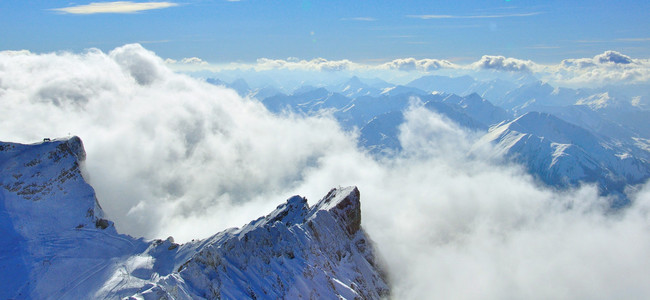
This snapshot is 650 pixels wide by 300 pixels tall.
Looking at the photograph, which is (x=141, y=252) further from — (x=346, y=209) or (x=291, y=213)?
(x=346, y=209)

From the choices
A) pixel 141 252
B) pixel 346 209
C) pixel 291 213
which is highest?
pixel 141 252

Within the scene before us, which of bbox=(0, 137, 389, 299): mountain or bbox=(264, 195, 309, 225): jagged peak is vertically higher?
bbox=(0, 137, 389, 299): mountain

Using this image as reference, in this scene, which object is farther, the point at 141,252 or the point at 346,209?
the point at 346,209

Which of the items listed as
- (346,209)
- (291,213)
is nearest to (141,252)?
(291,213)

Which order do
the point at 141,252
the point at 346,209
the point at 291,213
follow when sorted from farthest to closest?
1. the point at 291,213
2. the point at 346,209
3. the point at 141,252

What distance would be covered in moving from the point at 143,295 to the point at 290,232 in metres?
44.5

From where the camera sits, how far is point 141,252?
10019cm

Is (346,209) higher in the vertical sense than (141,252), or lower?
lower

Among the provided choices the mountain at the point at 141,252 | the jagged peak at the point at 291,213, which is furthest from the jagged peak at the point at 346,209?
the jagged peak at the point at 291,213

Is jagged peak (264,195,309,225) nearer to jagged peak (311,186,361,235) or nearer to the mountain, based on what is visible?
the mountain

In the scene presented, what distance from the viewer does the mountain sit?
73.6 m

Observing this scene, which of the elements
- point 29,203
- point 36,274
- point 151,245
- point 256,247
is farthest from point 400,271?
point 29,203

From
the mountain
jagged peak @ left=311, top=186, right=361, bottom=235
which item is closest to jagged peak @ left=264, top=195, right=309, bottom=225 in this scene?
the mountain

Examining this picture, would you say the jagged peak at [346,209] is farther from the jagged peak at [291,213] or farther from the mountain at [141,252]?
the jagged peak at [291,213]
